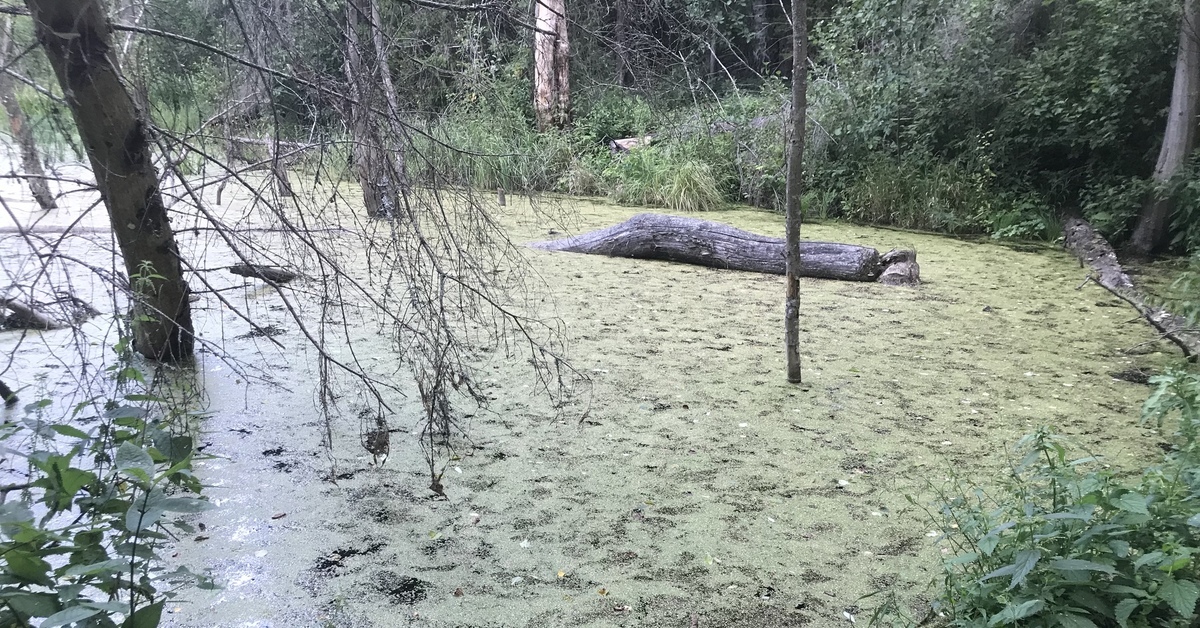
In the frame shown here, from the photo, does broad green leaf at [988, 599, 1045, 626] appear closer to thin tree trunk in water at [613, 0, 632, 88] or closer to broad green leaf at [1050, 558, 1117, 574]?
broad green leaf at [1050, 558, 1117, 574]

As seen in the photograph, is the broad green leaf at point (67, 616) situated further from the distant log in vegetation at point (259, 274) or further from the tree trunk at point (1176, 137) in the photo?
the tree trunk at point (1176, 137)

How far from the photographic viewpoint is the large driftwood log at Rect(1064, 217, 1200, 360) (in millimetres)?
4031

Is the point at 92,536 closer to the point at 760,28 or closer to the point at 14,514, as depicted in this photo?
the point at 14,514

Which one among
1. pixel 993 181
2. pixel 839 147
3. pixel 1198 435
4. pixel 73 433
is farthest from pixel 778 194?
pixel 73 433

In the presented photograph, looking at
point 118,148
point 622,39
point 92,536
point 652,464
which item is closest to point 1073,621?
point 652,464

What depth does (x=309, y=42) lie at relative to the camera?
8.58 ft

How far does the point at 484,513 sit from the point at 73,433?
1.28 metres

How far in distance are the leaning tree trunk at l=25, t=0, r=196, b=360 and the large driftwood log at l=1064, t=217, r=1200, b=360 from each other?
4.50m

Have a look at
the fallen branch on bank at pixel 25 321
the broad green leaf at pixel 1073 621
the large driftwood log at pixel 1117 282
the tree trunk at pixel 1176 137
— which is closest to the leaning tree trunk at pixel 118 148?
the fallen branch on bank at pixel 25 321

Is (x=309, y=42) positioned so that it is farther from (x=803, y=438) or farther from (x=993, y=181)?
(x=993, y=181)

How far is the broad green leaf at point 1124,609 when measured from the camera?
1.58 meters

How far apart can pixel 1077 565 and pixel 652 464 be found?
59.3 inches

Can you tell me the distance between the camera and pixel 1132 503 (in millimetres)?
1694

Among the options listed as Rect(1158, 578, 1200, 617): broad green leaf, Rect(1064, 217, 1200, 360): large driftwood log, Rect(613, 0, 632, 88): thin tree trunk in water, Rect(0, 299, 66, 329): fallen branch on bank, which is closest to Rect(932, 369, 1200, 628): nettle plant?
Rect(1158, 578, 1200, 617): broad green leaf
